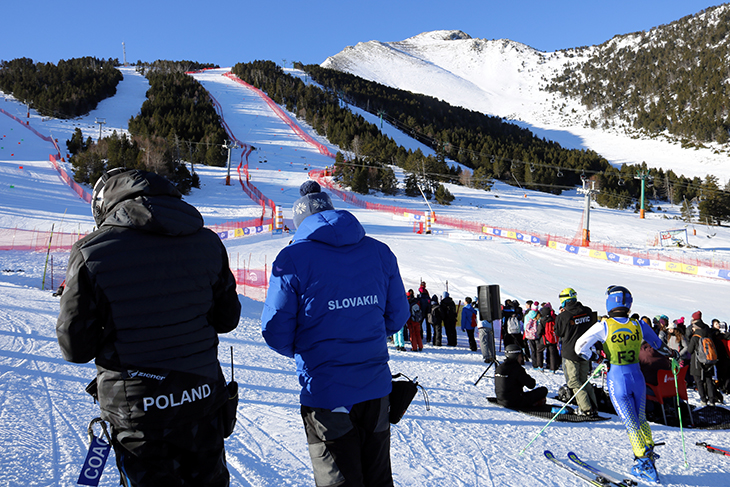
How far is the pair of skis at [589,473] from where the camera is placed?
3436mm

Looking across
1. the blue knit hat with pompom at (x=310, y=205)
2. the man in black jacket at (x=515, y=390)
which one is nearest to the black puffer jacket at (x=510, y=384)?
the man in black jacket at (x=515, y=390)

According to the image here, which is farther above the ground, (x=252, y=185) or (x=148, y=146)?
(x=148, y=146)

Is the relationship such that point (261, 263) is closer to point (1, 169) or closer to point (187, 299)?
point (187, 299)

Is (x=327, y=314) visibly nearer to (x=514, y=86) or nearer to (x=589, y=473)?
(x=589, y=473)

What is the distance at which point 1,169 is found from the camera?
1141 inches

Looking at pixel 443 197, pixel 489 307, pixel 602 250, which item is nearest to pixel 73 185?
pixel 443 197

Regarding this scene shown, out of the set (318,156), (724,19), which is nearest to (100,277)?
(318,156)

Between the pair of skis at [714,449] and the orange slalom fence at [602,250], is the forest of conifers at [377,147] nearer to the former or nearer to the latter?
the orange slalom fence at [602,250]

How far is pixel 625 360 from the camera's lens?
4.14 meters

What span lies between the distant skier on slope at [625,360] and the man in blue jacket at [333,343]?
116 inches

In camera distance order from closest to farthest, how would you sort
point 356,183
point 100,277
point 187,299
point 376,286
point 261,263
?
point 100,277
point 187,299
point 376,286
point 261,263
point 356,183

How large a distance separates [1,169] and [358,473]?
35871mm

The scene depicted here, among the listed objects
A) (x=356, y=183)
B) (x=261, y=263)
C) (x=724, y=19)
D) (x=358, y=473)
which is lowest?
(x=261, y=263)

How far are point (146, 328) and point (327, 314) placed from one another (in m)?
0.70
